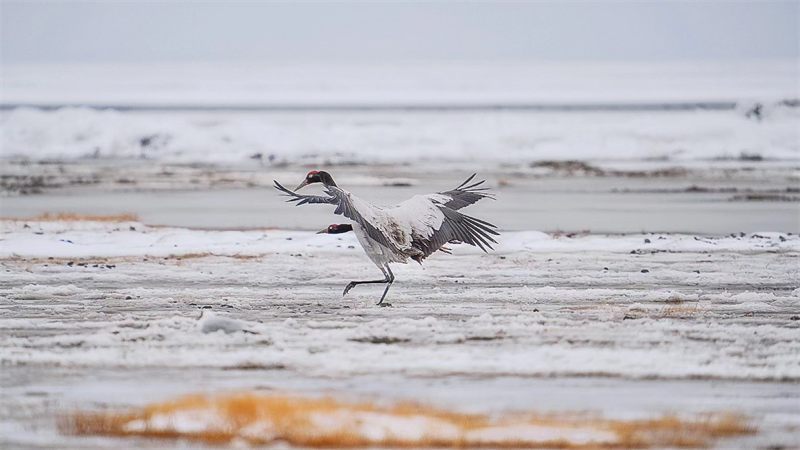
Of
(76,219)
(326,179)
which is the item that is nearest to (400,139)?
(76,219)

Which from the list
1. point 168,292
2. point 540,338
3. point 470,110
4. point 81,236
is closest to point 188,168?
point 81,236

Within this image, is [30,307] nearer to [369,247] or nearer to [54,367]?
[54,367]

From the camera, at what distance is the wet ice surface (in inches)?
294

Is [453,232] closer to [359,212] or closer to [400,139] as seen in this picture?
[359,212]

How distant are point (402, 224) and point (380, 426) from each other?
414 centimetres

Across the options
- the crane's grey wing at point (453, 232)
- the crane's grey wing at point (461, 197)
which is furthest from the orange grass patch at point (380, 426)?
the crane's grey wing at point (461, 197)

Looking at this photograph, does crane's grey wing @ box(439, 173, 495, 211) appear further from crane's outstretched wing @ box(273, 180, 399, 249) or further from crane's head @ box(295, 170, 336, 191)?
crane's head @ box(295, 170, 336, 191)

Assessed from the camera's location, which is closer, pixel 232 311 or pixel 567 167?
pixel 232 311

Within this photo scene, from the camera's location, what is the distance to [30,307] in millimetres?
10594

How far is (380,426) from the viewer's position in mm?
6680

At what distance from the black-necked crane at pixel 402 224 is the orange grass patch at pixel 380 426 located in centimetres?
291

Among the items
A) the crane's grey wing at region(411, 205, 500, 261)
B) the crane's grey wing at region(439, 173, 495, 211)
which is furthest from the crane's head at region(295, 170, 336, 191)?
the crane's grey wing at region(439, 173, 495, 211)

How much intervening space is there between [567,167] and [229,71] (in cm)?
9988

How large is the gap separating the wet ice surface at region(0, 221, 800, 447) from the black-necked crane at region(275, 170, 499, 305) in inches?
22.8
